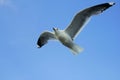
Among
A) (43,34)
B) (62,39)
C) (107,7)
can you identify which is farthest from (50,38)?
(107,7)

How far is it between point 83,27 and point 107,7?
1206 millimetres

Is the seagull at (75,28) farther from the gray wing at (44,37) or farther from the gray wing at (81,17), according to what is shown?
the gray wing at (44,37)

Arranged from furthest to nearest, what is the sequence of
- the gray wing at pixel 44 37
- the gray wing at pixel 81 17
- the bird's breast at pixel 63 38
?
the gray wing at pixel 44 37 < the bird's breast at pixel 63 38 < the gray wing at pixel 81 17

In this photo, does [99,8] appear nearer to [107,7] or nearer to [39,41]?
[107,7]

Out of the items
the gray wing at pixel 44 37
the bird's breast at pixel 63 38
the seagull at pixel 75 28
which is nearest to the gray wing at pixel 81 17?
the seagull at pixel 75 28

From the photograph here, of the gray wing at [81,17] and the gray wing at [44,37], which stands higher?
the gray wing at [44,37]

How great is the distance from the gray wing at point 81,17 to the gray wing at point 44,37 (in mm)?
719

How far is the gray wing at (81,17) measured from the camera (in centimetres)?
1575

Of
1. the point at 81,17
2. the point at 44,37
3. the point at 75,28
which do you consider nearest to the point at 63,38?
the point at 75,28

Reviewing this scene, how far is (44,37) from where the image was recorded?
17500 millimetres

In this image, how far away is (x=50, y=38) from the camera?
17.3 metres

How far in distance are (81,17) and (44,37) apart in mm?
1702

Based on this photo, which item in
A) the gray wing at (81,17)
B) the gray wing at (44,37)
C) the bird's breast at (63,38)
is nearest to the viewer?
the gray wing at (81,17)

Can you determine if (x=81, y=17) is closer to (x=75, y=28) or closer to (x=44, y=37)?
(x=75, y=28)
